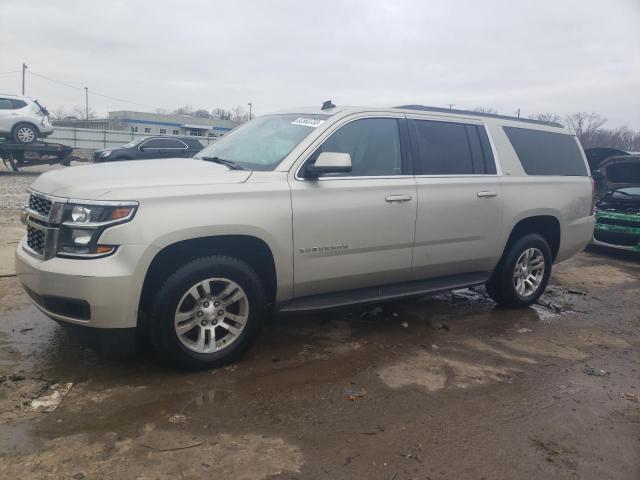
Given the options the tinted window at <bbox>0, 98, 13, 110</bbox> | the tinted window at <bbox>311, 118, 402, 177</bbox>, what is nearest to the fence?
the tinted window at <bbox>0, 98, 13, 110</bbox>

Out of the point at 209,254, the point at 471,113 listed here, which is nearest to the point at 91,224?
the point at 209,254

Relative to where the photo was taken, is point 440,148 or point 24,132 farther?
point 24,132

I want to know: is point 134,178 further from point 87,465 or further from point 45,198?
point 87,465

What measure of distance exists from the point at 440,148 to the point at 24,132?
55.3 feet

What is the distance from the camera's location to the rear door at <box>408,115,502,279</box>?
4.50 m

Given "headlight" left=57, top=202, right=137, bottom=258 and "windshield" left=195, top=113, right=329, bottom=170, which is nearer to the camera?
"headlight" left=57, top=202, right=137, bottom=258

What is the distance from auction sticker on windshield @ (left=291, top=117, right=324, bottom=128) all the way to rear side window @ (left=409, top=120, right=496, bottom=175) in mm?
916

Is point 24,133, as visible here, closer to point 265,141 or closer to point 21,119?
point 21,119

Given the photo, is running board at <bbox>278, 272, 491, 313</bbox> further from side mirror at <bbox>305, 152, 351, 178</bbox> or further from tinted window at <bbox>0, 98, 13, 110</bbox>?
tinted window at <bbox>0, 98, 13, 110</bbox>

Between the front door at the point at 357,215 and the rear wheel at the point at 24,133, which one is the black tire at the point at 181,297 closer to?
the front door at the point at 357,215

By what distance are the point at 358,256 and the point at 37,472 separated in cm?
255

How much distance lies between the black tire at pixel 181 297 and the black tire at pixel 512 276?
2.75m

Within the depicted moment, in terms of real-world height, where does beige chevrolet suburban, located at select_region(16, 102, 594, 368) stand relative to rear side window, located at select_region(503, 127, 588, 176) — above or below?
below

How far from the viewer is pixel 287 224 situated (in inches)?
145
